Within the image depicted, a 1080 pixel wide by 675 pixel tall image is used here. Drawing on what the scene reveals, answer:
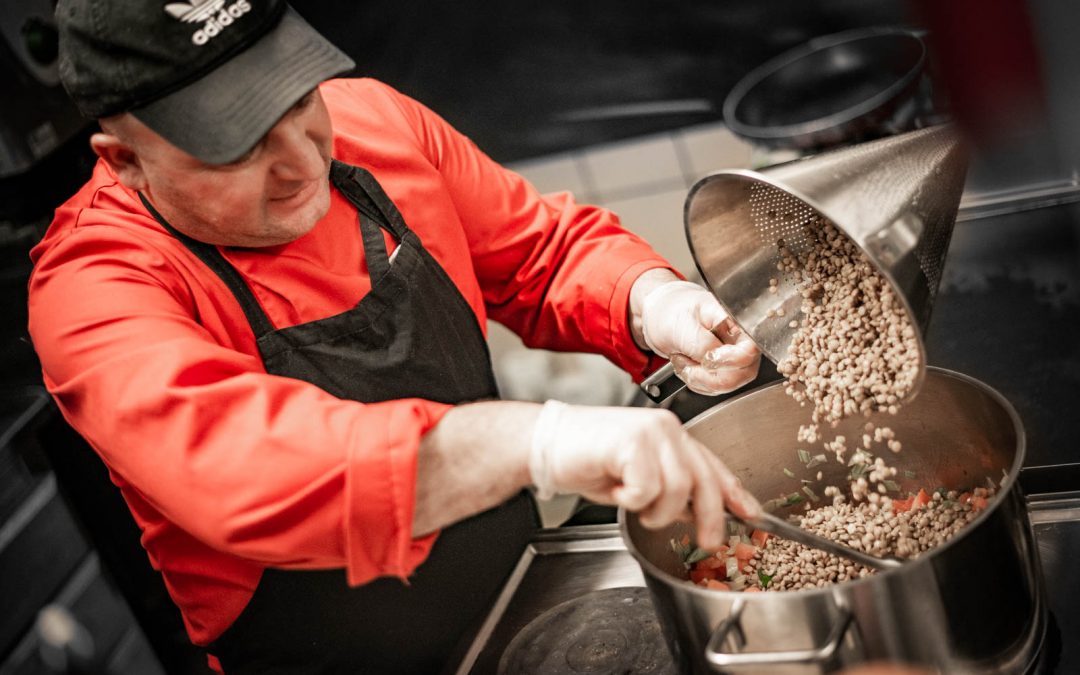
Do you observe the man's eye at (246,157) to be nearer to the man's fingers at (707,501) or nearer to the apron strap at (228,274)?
the apron strap at (228,274)

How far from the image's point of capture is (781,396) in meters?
1.23

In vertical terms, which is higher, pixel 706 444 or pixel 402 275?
pixel 402 275

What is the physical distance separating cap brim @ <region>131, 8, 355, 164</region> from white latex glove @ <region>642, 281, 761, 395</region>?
55 centimetres

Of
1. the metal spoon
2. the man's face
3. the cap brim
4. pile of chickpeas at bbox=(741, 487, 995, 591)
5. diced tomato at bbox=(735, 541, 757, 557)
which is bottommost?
diced tomato at bbox=(735, 541, 757, 557)

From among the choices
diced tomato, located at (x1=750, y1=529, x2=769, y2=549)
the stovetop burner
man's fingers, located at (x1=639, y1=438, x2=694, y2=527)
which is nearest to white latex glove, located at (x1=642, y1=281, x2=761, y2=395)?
diced tomato, located at (x1=750, y1=529, x2=769, y2=549)

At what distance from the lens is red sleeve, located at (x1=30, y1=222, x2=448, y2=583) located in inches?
34.2

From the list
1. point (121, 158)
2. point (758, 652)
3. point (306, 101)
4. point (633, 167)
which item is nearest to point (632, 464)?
point (758, 652)

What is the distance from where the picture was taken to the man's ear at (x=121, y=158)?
1.06 metres

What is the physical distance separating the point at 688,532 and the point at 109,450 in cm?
68

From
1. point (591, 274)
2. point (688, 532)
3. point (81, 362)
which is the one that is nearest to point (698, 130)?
point (591, 274)

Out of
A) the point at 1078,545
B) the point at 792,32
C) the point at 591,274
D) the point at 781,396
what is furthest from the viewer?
the point at 792,32

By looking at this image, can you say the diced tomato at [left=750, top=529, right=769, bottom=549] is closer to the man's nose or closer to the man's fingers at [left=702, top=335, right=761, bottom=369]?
the man's fingers at [left=702, top=335, right=761, bottom=369]

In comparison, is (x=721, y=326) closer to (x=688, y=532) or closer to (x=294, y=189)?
(x=688, y=532)

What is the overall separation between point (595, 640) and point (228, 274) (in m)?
0.61
